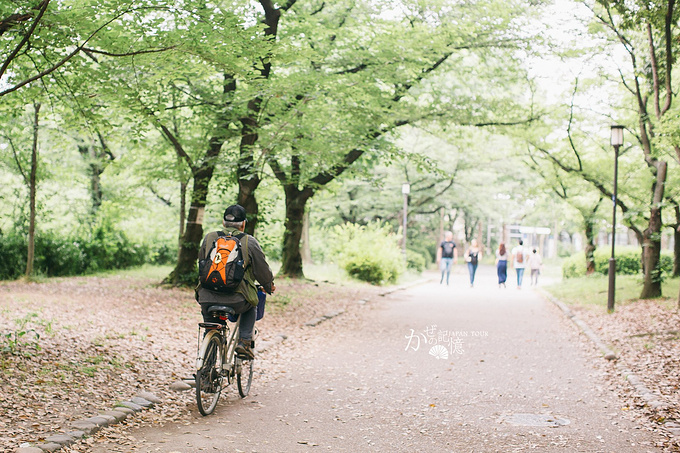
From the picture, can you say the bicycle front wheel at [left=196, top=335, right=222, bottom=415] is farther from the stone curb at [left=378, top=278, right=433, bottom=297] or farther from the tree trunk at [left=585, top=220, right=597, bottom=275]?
the tree trunk at [left=585, top=220, right=597, bottom=275]

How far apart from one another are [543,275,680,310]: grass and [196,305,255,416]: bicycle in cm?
1120

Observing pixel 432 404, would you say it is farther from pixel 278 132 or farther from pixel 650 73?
pixel 650 73

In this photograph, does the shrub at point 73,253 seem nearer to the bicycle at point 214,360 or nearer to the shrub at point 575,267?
the bicycle at point 214,360

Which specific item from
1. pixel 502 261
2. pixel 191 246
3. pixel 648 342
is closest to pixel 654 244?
pixel 648 342

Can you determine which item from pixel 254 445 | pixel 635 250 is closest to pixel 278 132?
pixel 254 445

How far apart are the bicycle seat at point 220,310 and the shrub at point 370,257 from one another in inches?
646

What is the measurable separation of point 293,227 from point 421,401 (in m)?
13.6

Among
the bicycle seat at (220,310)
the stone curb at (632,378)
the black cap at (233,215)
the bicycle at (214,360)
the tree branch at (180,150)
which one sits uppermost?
the tree branch at (180,150)

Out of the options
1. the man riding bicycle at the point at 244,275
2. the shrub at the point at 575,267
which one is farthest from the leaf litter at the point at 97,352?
the shrub at the point at 575,267

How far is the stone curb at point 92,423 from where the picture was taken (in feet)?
13.7

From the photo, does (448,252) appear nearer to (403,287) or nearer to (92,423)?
(403,287)

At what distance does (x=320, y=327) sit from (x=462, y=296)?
8637 mm

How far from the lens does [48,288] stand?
46.0ft

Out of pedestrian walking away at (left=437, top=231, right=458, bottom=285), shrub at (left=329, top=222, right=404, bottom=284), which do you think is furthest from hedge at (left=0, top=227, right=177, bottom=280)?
pedestrian walking away at (left=437, top=231, right=458, bottom=285)
